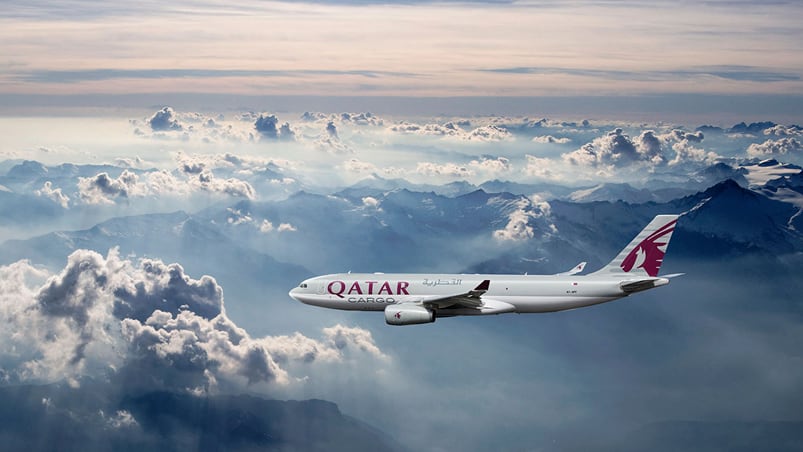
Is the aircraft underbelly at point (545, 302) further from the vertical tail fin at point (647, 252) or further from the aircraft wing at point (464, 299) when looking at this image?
the vertical tail fin at point (647, 252)

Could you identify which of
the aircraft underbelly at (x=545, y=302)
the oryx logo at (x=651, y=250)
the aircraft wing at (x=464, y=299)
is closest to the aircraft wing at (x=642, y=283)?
the aircraft underbelly at (x=545, y=302)

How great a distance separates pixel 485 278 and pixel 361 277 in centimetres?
1710

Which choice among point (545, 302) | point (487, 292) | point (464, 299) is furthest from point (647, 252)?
point (464, 299)

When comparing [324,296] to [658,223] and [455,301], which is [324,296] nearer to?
[455,301]

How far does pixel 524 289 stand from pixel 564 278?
230 inches

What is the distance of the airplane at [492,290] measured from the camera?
116062 millimetres

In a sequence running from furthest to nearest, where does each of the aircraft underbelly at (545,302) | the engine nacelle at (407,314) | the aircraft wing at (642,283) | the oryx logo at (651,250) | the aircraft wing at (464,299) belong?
the oryx logo at (651,250)
the aircraft underbelly at (545,302)
the engine nacelle at (407,314)
the aircraft wing at (642,283)
the aircraft wing at (464,299)

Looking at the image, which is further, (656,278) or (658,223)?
(658,223)

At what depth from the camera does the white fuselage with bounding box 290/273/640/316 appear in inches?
4636

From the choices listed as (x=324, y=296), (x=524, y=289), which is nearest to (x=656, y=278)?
(x=524, y=289)

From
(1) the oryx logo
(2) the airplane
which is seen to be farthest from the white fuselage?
(1) the oryx logo

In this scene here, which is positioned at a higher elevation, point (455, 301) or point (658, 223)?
point (658, 223)

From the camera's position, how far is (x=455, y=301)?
11575cm

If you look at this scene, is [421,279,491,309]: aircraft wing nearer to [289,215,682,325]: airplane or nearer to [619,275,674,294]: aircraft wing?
[289,215,682,325]: airplane
